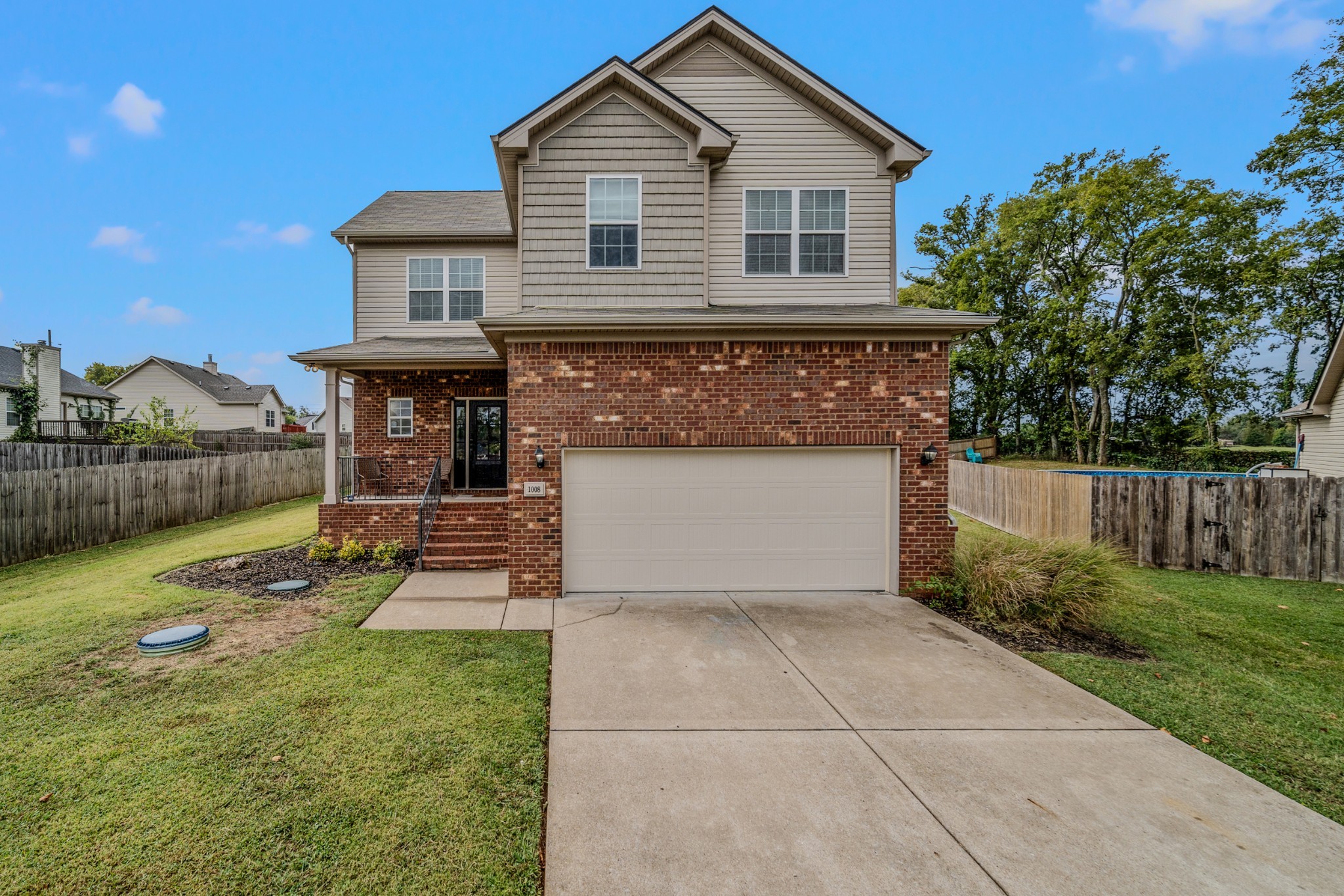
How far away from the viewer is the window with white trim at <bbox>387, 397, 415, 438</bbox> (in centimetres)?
1139

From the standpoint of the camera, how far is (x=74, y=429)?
76.1 feet

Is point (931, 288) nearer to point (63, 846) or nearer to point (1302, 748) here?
point (1302, 748)

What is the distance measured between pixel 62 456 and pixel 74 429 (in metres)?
16.4

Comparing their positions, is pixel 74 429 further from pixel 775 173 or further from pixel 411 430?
pixel 775 173

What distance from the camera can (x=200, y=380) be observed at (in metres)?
34.1

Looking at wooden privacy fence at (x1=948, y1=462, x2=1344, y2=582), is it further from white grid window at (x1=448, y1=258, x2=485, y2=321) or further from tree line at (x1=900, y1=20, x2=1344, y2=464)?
tree line at (x1=900, y1=20, x2=1344, y2=464)

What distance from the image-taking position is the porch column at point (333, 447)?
9422 millimetres

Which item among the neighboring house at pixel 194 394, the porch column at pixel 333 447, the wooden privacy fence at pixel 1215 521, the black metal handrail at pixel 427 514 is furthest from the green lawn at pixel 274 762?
the neighboring house at pixel 194 394

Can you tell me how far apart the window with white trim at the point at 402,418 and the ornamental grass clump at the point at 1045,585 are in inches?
417

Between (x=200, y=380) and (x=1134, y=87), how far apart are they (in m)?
54.1

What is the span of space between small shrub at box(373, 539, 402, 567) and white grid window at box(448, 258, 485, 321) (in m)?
5.43

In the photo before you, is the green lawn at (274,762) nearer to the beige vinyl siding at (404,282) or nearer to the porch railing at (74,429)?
the beige vinyl siding at (404,282)

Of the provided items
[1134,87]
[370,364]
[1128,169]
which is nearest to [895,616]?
[370,364]

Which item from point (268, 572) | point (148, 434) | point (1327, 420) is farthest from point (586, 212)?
point (1327, 420)
